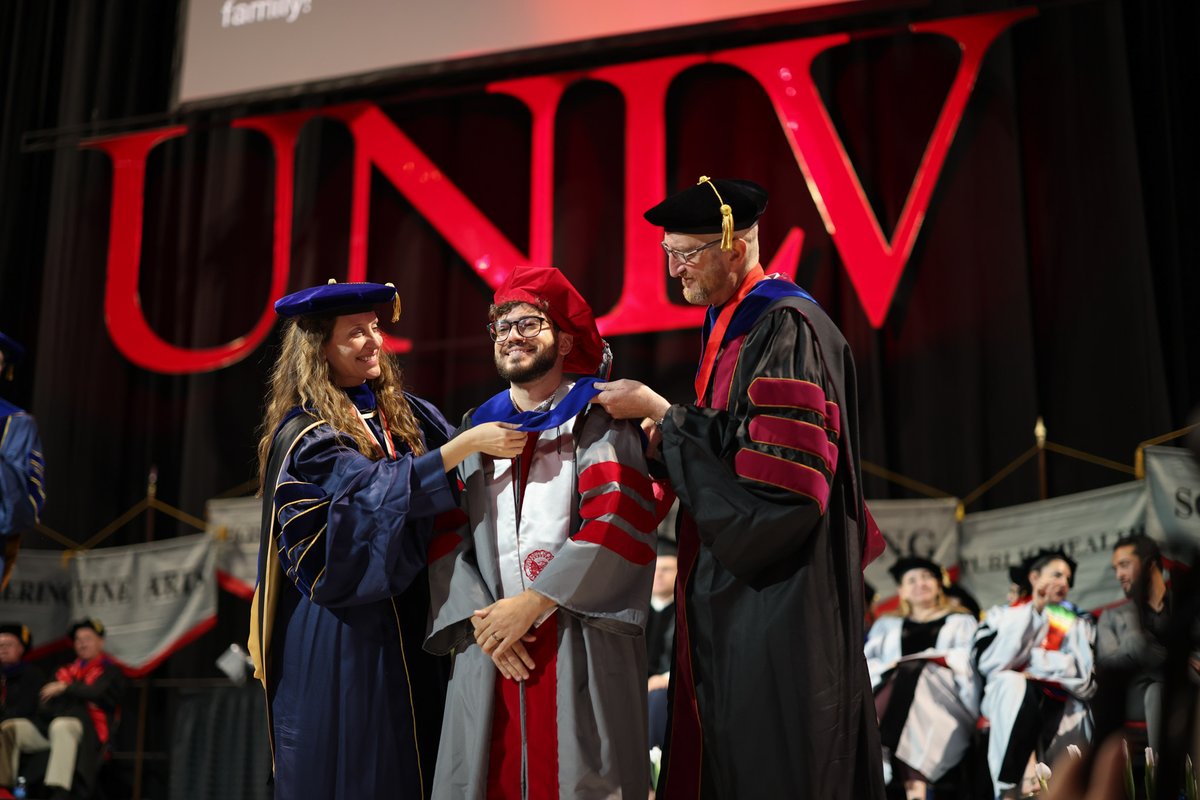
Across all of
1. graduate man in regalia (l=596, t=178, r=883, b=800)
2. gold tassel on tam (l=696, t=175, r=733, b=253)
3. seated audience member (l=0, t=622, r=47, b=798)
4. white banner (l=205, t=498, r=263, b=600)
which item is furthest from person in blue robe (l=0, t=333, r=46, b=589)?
gold tassel on tam (l=696, t=175, r=733, b=253)

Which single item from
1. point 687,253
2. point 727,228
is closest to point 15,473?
point 687,253

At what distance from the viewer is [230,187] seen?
23.6ft

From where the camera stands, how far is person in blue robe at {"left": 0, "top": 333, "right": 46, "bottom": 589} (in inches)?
177

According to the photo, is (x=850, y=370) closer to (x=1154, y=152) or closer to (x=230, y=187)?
(x=1154, y=152)

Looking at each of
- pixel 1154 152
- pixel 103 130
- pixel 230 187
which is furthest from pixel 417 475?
pixel 103 130

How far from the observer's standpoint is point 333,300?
312 centimetres

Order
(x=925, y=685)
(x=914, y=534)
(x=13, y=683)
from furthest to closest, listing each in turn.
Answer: (x=13, y=683), (x=914, y=534), (x=925, y=685)

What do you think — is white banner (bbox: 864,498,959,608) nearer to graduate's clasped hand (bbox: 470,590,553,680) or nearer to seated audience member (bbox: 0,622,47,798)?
graduate's clasped hand (bbox: 470,590,553,680)

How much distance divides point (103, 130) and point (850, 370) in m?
6.22

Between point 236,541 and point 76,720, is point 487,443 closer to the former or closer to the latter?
point 236,541

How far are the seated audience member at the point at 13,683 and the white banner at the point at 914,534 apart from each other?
424 cm

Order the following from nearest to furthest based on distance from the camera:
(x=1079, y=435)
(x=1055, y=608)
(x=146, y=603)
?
(x=1055, y=608)
(x=1079, y=435)
(x=146, y=603)

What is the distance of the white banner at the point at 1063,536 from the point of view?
4816mm

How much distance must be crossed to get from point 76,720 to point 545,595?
14.5 ft
